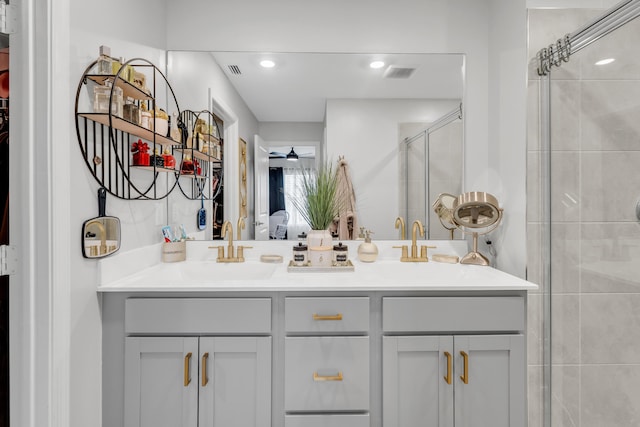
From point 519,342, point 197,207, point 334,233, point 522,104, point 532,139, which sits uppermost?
point 522,104

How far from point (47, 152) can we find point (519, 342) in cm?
186

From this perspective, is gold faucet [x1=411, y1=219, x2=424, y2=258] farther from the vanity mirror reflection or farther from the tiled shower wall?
the tiled shower wall

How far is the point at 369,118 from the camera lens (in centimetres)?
194

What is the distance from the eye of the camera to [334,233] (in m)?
1.97

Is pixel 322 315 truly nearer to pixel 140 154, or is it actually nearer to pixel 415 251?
pixel 415 251

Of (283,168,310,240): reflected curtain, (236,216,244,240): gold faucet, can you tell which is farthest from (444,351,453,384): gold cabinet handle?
(236,216,244,240): gold faucet

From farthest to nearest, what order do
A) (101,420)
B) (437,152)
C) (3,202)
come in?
(437,152)
(101,420)
(3,202)

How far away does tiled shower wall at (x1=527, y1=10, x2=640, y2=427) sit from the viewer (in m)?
1.39

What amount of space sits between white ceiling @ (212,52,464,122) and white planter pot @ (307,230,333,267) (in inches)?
27.4

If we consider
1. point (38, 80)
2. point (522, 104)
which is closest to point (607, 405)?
point (522, 104)

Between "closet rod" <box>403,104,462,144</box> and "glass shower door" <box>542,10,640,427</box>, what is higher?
"closet rod" <box>403,104,462,144</box>

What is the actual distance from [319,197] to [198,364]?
99 centimetres

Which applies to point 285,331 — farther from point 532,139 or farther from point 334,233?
point 532,139

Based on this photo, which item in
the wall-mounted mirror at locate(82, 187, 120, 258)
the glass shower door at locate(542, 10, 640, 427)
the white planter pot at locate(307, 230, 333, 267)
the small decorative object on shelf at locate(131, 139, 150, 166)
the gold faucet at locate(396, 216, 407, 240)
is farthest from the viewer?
the gold faucet at locate(396, 216, 407, 240)
